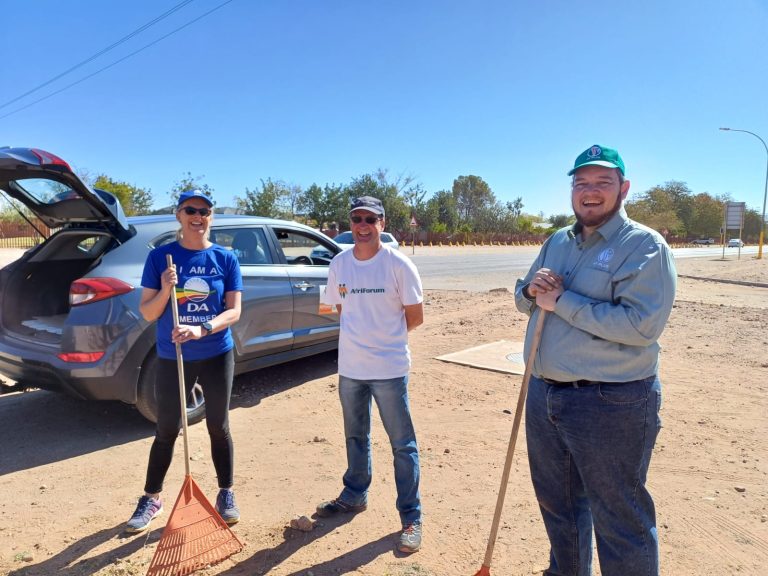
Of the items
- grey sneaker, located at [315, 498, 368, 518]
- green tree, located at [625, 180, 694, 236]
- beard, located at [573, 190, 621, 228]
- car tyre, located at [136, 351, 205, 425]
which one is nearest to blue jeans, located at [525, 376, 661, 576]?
beard, located at [573, 190, 621, 228]

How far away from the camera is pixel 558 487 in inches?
90.7

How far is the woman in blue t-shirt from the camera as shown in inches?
116

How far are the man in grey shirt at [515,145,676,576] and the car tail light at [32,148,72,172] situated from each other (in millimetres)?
3099

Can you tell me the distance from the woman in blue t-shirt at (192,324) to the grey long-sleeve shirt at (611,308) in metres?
1.74

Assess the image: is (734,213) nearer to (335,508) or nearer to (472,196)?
(335,508)

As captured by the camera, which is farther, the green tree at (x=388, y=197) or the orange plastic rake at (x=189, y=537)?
the green tree at (x=388, y=197)

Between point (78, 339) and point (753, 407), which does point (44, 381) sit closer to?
point (78, 339)

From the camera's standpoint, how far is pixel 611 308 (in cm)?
195

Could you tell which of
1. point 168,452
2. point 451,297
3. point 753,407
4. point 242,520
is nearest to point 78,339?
point 168,452

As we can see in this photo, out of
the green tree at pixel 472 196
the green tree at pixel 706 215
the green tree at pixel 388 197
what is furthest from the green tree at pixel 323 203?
the green tree at pixel 706 215

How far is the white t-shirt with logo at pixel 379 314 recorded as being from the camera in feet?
9.78

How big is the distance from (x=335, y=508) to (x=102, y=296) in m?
2.22

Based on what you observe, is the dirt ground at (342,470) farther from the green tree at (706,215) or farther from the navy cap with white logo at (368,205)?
the green tree at (706,215)

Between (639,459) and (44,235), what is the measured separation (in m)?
4.84
